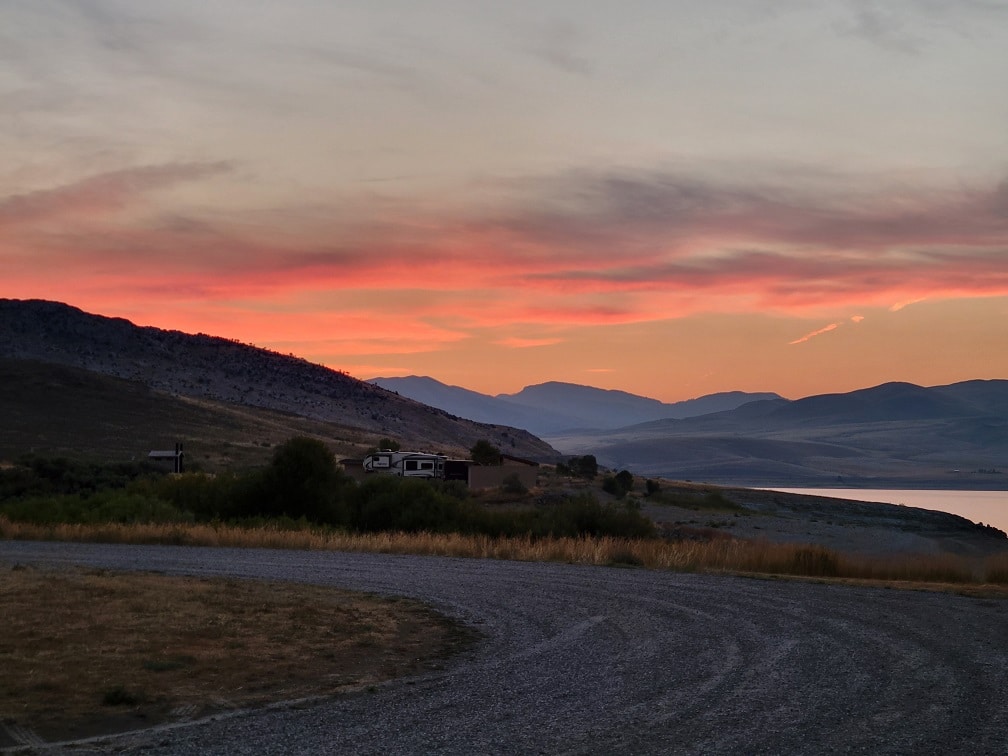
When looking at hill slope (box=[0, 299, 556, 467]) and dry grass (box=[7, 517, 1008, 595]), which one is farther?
hill slope (box=[0, 299, 556, 467])

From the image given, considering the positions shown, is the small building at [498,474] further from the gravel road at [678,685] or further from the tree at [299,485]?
the gravel road at [678,685]

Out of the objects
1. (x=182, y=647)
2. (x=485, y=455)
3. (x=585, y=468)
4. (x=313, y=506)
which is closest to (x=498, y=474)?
(x=485, y=455)

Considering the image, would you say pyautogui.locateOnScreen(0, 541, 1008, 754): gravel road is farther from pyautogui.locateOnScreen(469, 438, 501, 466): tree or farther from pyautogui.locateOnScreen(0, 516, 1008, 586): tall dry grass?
pyautogui.locateOnScreen(469, 438, 501, 466): tree

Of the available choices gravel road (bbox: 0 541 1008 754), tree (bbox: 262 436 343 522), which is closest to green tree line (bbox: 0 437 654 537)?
tree (bbox: 262 436 343 522)

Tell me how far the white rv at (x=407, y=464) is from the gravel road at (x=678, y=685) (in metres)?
59.4

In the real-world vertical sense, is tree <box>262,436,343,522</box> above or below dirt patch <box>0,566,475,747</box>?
above

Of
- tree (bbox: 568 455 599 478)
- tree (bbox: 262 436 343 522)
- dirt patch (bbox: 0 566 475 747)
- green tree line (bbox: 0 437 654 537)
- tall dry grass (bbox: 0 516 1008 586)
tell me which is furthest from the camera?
tree (bbox: 568 455 599 478)

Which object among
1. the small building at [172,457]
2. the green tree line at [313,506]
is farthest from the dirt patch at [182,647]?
the small building at [172,457]

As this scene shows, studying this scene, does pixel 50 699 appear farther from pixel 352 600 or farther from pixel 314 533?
pixel 314 533

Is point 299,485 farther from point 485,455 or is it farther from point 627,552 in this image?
point 485,455

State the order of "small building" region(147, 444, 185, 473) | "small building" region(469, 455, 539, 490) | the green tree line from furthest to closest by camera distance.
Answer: "small building" region(469, 455, 539, 490) → "small building" region(147, 444, 185, 473) → the green tree line

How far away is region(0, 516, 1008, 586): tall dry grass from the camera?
26.8 m

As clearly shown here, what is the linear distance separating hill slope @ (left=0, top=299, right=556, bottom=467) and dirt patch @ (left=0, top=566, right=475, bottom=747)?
10080cm

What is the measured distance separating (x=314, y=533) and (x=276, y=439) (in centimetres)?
7424
